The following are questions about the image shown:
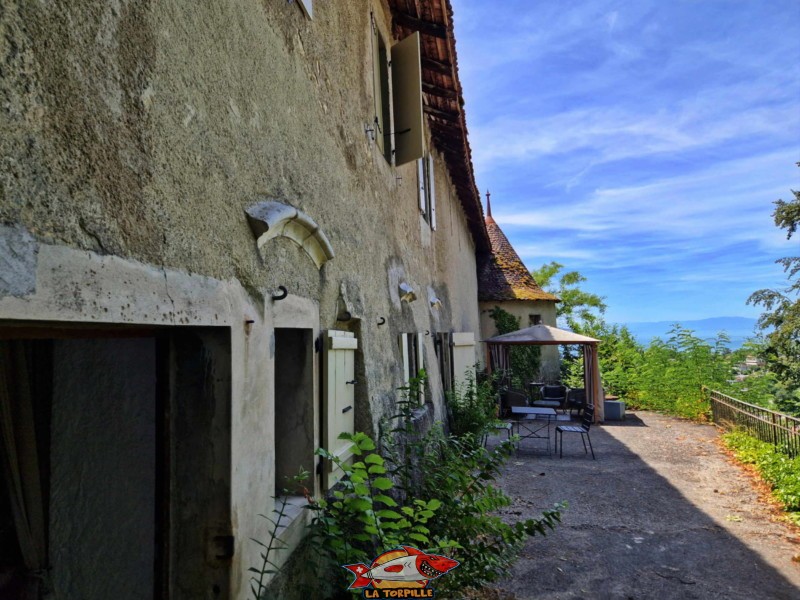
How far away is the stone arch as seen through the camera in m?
2.24

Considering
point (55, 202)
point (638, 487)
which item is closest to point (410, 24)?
point (55, 202)

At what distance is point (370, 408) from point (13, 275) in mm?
3059

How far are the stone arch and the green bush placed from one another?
5548 millimetres

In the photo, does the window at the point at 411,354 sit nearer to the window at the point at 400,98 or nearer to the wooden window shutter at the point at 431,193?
the window at the point at 400,98

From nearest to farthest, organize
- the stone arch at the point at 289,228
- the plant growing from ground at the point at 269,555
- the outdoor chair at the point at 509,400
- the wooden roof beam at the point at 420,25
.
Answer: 1. the plant growing from ground at the point at 269,555
2. the stone arch at the point at 289,228
3. the wooden roof beam at the point at 420,25
4. the outdoor chair at the point at 509,400

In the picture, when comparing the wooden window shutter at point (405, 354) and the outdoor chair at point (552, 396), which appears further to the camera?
the outdoor chair at point (552, 396)

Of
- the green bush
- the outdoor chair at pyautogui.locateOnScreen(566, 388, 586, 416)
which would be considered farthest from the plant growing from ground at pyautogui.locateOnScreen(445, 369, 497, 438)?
the outdoor chair at pyautogui.locateOnScreen(566, 388, 586, 416)

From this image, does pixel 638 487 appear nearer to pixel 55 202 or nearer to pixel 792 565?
pixel 792 565

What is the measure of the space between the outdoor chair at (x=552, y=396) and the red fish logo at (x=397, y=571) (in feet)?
36.7

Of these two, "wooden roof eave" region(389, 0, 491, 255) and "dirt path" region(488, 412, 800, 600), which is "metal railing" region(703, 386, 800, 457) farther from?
"wooden roof eave" region(389, 0, 491, 255)

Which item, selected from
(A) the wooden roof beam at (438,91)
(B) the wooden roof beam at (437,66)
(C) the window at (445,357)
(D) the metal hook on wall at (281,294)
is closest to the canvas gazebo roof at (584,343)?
(C) the window at (445,357)

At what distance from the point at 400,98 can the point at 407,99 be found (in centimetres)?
10

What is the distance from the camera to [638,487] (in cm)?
645

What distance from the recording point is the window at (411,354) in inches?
212
